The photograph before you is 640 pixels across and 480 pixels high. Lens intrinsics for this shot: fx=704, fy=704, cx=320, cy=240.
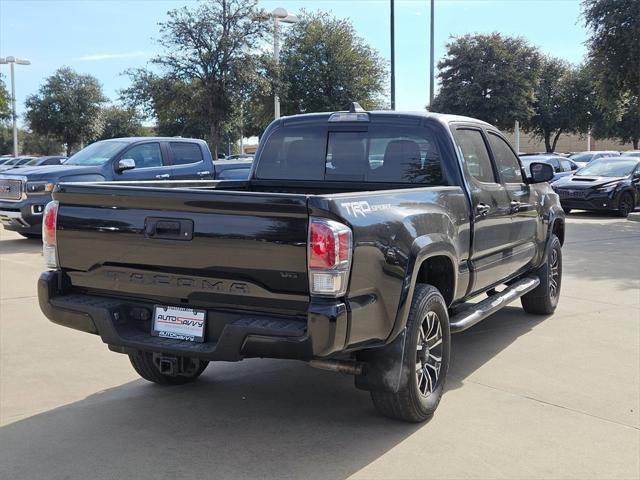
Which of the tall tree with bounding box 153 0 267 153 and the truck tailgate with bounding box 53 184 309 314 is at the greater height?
the tall tree with bounding box 153 0 267 153

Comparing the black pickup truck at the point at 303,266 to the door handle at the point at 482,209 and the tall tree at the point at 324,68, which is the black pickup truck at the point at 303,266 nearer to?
the door handle at the point at 482,209

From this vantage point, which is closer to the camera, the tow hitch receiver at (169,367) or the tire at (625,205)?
the tow hitch receiver at (169,367)

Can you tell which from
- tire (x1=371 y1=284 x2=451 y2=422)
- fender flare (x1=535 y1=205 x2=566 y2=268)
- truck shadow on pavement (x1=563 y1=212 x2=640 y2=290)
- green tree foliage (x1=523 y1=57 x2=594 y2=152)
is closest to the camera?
tire (x1=371 y1=284 x2=451 y2=422)

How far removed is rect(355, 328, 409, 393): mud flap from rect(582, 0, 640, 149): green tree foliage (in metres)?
16.7

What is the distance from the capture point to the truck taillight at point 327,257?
354 cm

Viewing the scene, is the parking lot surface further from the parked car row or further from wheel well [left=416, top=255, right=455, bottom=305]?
the parked car row

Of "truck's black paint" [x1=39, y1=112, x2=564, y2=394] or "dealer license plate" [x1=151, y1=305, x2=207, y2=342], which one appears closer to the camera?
"truck's black paint" [x1=39, y1=112, x2=564, y2=394]

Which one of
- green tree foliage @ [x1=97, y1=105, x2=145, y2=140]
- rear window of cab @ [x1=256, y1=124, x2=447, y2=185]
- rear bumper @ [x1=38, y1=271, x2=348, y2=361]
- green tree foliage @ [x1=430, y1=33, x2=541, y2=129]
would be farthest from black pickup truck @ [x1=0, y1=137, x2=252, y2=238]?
green tree foliage @ [x1=97, y1=105, x2=145, y2=140]

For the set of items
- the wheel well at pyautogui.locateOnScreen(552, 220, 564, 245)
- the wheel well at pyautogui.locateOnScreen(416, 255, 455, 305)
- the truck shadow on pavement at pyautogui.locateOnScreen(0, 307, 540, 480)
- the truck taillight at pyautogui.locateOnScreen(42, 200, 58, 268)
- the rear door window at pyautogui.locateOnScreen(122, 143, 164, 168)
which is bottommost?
the truck shadow on pavement at pyautogui.locateOnScreen(0, 307, 540, 480)

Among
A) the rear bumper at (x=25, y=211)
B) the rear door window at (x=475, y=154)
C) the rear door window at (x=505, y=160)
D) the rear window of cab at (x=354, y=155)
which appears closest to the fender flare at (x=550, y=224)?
the rear door window at (x=505, y=160)

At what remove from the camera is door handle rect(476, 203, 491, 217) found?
17.4ft

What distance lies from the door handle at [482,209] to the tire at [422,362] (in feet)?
3.40

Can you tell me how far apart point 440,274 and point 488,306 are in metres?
0.80

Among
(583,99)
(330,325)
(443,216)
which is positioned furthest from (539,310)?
(583,99)
